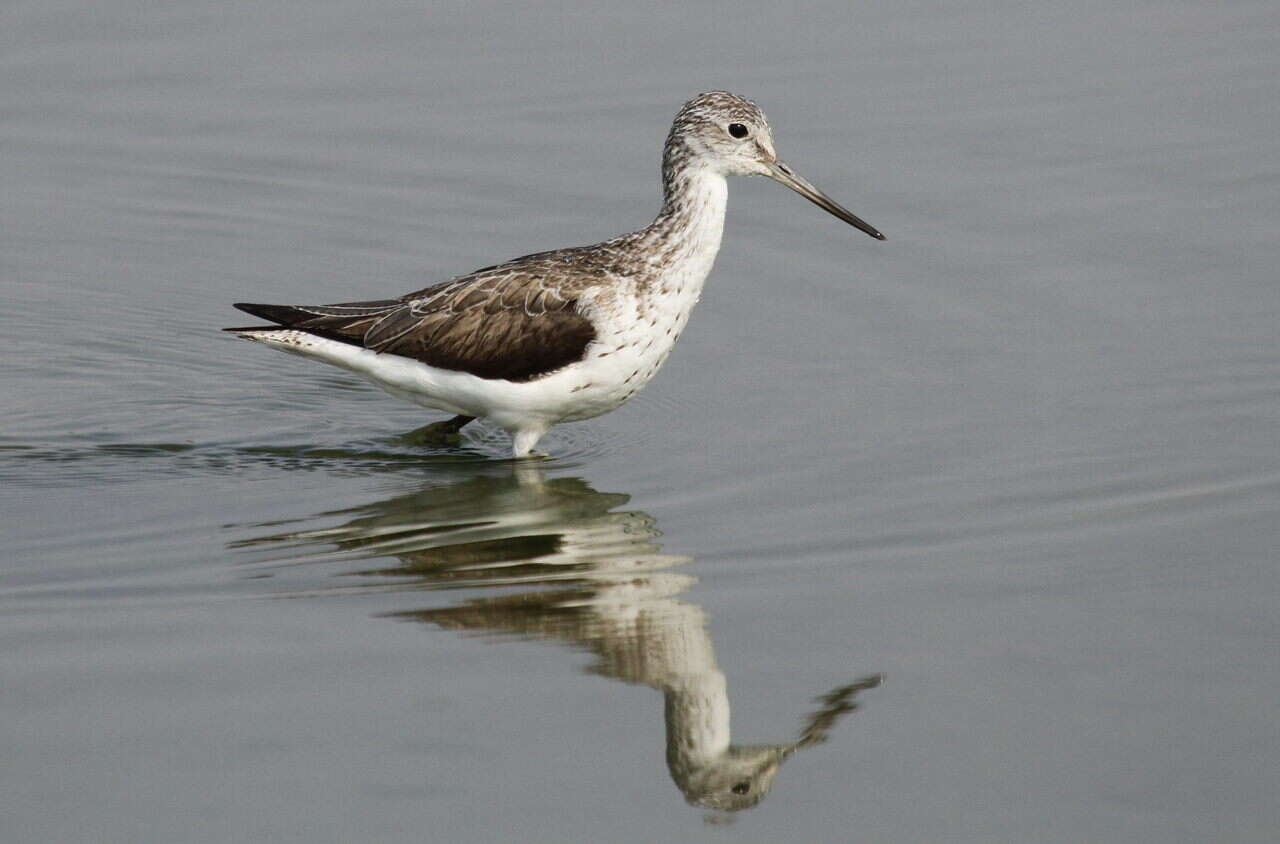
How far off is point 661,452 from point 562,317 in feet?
3.19

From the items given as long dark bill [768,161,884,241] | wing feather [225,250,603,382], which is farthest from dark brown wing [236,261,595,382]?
long dark bill [768,161,884,241]

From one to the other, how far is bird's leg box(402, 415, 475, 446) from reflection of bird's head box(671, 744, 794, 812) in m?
4.91

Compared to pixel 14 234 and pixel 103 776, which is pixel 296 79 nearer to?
pixel 14 234

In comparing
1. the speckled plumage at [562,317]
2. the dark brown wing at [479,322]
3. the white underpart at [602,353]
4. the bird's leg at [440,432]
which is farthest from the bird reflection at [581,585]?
the bird's leg at [440,432]

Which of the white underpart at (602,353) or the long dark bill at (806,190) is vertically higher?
the long dark bill at (806,190)

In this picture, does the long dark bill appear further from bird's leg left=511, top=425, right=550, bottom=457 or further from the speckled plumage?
bird's leg left=511, top=425, right=550, bottom=457

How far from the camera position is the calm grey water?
22.9 feet

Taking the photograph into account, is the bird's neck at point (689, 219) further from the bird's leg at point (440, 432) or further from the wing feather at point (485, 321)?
the bird's leg at point (440, 432)

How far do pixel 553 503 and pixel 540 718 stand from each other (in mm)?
3218

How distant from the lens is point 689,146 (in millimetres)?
11109

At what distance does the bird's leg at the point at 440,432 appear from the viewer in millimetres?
11750

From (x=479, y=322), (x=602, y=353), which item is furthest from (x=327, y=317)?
(x=602, y=353)

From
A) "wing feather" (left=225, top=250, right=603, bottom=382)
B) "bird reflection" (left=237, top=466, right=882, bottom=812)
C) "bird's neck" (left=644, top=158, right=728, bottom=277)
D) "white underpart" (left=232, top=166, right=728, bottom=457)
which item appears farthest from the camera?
"bird's neck" (left=644, top=158, right=728, bottom=277)

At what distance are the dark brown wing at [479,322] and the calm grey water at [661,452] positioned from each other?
25.1 inches
